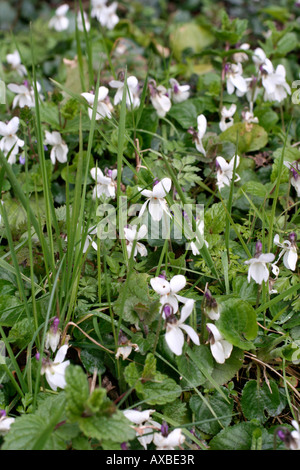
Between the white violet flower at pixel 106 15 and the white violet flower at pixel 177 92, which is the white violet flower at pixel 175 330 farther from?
the white violet flower at pixel 106 15

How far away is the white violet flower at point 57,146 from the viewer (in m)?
2.32

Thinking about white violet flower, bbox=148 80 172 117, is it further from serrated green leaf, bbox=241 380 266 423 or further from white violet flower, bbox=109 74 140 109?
serrated green leaf, bbox=241 380 266 423

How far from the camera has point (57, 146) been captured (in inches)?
93.9

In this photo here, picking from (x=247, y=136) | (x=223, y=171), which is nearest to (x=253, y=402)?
(x=223, y=171)

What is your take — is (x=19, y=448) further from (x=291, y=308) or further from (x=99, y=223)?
(x=291, y=308)

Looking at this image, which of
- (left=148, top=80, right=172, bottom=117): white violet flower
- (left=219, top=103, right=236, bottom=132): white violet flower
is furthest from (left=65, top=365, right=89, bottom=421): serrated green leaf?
(left=219, top=103, right=236, bottom=132): white violet flower

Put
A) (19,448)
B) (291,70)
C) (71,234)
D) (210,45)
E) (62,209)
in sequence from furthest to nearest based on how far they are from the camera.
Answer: (210,45), (291,70), (62,209), (71,234), (19,448)

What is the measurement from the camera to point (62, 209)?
209 cm

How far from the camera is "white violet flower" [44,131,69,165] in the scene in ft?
7.63

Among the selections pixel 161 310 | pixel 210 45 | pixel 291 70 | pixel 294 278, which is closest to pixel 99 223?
pixel 161 310

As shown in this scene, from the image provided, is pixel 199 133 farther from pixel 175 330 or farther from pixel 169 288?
pixel 175 330

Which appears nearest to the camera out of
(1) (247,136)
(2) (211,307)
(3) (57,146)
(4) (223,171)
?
(2) (211,307)

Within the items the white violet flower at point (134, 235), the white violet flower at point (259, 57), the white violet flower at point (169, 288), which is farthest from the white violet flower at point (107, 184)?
the white violet flower at point (259, 57)
